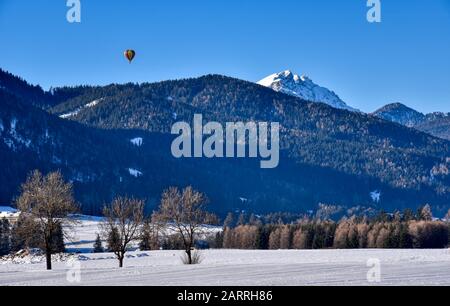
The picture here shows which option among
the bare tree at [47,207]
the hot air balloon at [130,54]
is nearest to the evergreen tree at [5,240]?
the hot air balloon at [130,54]

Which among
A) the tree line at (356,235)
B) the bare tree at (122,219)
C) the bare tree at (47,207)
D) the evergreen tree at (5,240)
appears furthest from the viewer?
the tree line at (356,235)

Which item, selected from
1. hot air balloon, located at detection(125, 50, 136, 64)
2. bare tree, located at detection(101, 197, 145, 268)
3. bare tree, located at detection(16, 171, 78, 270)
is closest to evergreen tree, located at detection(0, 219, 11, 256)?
hot air balloon, located at detection(125, 50, 136, 64)

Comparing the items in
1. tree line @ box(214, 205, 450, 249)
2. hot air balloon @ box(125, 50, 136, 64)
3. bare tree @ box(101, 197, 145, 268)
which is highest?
hot air balloon @ box(125, 50, 136, 64)

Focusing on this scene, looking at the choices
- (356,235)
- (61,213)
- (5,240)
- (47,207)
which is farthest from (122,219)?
(356,235)

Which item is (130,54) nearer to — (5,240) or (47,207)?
(47,207)

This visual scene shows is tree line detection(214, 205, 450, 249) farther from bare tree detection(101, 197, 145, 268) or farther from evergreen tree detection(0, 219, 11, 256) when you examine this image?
bare tree detection(101, 197, 145, 268)

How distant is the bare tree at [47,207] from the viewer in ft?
202

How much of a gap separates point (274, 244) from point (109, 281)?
328ft

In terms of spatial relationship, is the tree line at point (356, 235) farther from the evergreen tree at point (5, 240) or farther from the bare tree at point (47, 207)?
the bare tree at point (47, 207)

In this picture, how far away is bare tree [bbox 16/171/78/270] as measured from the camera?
202 ft

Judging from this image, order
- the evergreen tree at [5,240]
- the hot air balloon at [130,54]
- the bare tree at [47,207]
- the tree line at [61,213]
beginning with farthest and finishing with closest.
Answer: the evergreen tree at [5,240] < the hot air balloon at [130,54] < the tree line at [61,213] < the bare tree at [47,207]

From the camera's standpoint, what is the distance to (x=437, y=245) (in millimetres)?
131000
